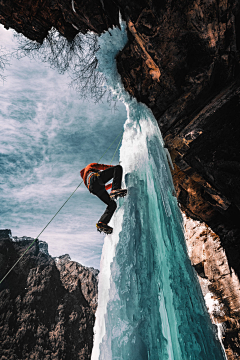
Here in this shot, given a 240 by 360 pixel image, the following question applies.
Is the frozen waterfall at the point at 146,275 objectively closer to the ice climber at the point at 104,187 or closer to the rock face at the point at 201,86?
the ice climber at the point at 104,187

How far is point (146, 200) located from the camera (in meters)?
3.12

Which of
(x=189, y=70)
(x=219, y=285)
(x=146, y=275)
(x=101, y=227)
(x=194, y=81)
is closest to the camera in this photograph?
(x=146, y=275)

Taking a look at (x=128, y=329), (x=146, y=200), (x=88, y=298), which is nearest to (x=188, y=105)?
(x=146, y=200)

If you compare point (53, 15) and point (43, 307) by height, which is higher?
point (53, 15)

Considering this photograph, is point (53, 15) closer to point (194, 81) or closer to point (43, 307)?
point (194, 81)

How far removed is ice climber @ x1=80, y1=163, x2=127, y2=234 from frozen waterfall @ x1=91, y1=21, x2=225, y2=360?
0.21 metres

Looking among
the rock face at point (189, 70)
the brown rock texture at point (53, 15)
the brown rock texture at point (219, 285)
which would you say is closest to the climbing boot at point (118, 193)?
the rock face at point (189, 70)

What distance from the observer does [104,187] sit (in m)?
3.07

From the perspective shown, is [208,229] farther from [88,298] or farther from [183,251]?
[88,298]

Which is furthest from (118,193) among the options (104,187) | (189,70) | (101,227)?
(189,70)

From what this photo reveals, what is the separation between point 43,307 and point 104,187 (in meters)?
15.9

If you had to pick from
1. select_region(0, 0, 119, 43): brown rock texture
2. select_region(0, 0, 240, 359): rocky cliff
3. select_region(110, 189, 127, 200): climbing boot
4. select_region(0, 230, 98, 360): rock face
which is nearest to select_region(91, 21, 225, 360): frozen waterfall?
select_region(110, 189, 127, 200): climbing boot

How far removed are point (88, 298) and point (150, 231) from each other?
659 inches

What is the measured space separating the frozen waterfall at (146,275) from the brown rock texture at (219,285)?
0.85 ft
